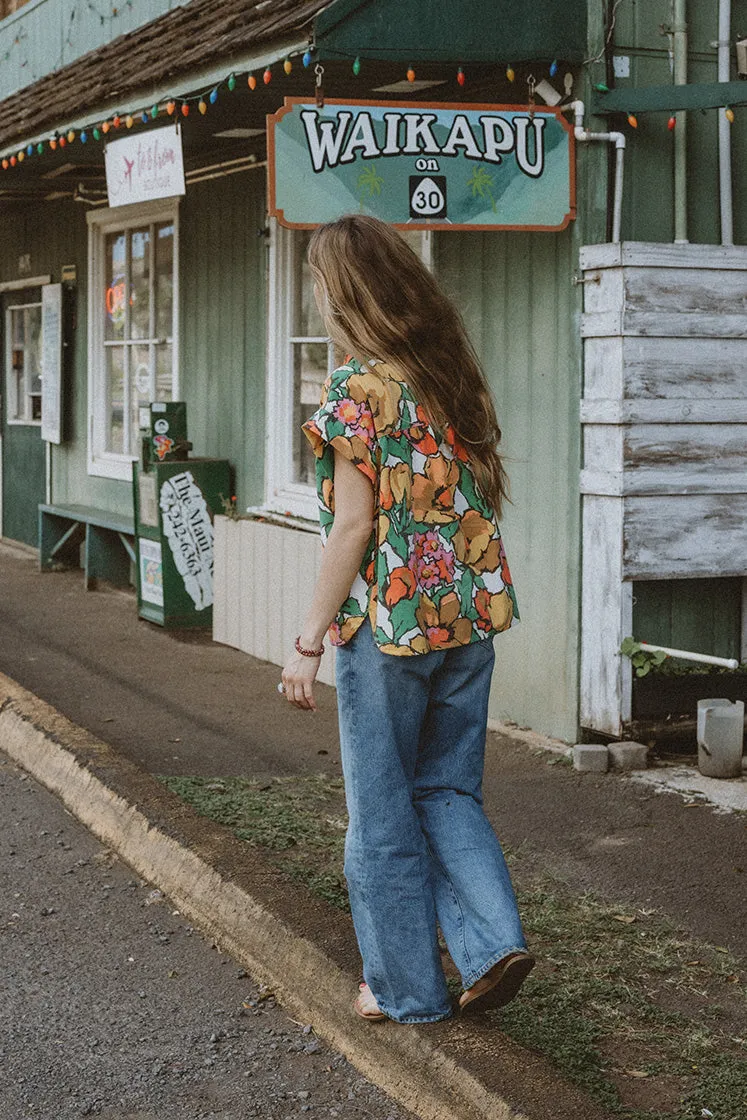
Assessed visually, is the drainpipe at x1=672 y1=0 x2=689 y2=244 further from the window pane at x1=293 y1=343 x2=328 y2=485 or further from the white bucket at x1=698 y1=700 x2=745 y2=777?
the window pane at x1=293 y1=343 x2=328 y2=485

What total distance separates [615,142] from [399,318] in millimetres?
3195

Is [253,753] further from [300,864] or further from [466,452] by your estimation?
[466,452]

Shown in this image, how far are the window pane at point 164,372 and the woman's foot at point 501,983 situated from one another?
25.0 ft

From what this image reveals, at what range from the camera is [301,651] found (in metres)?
3.40

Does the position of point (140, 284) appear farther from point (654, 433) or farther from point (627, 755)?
point (627, 755)

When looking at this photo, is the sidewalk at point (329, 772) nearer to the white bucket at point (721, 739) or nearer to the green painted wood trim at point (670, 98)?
the white bucket at point (721, 739)

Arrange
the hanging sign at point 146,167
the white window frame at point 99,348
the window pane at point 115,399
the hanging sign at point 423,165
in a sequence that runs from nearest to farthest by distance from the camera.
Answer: the hanging sign at point 423,165, the hanging sign at point 146,167, the white window frame at point 99,348, the window pane at point 115,399

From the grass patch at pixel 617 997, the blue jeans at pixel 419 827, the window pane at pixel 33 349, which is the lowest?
the grass patch at pixel 617 997

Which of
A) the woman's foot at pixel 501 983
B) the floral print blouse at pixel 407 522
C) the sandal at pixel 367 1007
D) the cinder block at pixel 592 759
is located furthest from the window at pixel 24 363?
the woman's foot at pixel 501 983

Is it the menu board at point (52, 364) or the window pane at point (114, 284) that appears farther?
the menu board at point (52, 364)

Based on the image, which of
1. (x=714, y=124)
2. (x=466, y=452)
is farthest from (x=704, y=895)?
(x=714, y=124)

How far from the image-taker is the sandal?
12.1 feet

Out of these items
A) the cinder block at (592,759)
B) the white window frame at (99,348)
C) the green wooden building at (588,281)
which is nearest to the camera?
the green wooden building at (588,281)

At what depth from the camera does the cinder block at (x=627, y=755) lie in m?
6.33
